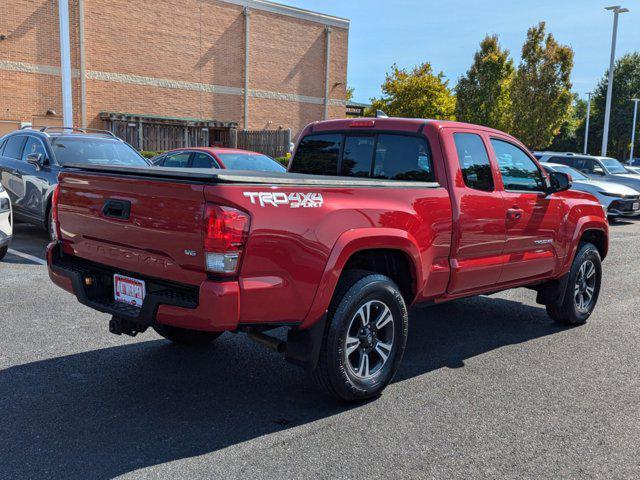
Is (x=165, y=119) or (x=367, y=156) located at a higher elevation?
(x=165, y=119)

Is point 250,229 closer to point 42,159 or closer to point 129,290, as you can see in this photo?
point 129,290

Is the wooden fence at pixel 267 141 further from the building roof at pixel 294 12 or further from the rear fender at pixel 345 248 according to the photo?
the rear fender at pixel 345 248

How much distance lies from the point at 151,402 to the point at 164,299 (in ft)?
3.08

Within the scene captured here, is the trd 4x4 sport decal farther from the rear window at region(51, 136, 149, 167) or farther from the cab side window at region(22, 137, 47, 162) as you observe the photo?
the cab side window at region(22, 137, 47, 162)

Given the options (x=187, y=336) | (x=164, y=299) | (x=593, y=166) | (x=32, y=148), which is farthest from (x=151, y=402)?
(x=593, y=166)

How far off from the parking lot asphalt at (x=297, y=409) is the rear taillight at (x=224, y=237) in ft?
3.53

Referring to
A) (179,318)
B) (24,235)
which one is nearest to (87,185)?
(179,318)

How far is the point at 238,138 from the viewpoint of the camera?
→ 2989cm

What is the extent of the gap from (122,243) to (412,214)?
1972 millimetres

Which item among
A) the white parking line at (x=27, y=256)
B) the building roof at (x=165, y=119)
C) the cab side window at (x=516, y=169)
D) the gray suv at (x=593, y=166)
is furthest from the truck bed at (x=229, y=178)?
the building roof at (x=165, y=119)

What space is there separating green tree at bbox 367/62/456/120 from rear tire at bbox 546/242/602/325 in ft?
104

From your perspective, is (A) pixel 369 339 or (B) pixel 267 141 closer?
(A) pixel 369 339

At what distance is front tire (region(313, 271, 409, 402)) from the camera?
3.94 m

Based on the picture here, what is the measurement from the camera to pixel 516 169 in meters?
5.56
